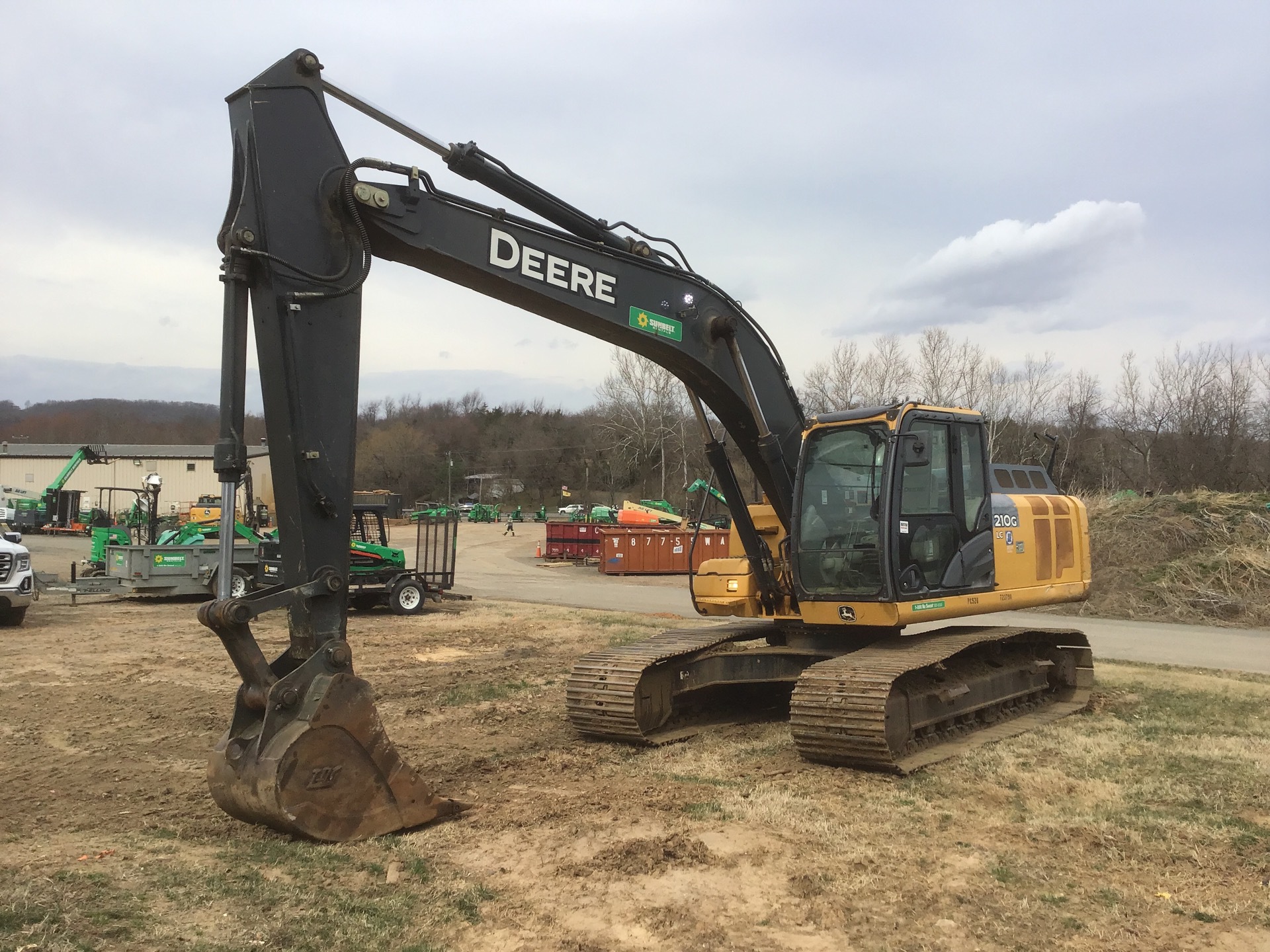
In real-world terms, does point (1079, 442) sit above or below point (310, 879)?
above

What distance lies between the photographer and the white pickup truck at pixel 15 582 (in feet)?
50.8

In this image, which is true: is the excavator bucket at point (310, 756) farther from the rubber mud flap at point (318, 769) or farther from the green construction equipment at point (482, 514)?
the green construction equipment at point (482, 514)

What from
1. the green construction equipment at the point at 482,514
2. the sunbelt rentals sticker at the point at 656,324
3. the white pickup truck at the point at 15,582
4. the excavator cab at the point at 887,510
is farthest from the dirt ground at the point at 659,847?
the green construction equipment at the point at 482,514

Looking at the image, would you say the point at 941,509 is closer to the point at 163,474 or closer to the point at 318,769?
the point at 318,769

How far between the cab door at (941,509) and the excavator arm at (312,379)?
3.29m

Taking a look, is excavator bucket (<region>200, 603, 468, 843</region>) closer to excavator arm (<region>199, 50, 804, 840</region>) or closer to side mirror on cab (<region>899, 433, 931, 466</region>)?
excavator arm (<region>199, 50, 804, 840</region>)

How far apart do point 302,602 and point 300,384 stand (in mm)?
1159

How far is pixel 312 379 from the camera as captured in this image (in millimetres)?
5434

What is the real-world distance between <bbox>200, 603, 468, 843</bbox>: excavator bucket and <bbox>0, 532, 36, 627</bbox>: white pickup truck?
41.7 ft

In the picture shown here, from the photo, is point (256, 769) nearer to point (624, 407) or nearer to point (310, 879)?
point (310, 879)

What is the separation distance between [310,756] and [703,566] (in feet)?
15.4

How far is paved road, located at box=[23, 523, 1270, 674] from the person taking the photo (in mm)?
13883

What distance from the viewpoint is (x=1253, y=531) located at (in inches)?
806

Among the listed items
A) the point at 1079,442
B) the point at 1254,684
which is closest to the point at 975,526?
the point at 1254,684
